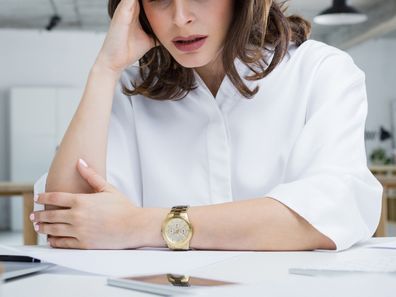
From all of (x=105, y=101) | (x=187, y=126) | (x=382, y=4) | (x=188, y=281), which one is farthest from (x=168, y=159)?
(x=382, y=4)

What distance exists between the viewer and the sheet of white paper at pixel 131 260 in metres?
0.90

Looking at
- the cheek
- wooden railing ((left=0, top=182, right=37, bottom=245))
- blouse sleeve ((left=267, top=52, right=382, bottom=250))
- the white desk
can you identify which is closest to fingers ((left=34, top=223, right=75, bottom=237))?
the white desk

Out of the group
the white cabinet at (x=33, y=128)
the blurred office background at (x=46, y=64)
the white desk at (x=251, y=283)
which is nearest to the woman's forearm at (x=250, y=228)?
the white desk at (x=251, y=283)

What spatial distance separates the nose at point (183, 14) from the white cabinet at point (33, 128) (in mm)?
8371

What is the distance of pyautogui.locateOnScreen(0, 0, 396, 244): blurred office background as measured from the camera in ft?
30.0

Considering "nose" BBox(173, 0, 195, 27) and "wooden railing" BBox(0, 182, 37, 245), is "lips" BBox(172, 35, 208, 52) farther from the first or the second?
"wooden railing" BBox(0, 182, 37, 245)

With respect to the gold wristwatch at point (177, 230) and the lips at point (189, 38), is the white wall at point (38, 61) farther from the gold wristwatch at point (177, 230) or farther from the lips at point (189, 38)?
the gold wristwatch at point (177, 230)

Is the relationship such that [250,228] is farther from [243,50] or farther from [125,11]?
[125,11]

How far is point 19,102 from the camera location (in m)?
9.55

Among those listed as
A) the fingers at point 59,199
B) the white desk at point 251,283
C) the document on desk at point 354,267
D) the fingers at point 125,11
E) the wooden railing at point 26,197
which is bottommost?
the wooden railing at point 26,197

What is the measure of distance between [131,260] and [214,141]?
21.5 inches

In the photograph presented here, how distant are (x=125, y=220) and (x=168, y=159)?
396 mm

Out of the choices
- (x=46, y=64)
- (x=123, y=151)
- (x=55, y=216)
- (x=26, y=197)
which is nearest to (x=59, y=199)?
(x=55, y=216)

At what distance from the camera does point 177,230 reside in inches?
44.4
